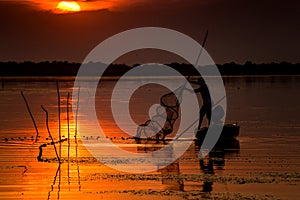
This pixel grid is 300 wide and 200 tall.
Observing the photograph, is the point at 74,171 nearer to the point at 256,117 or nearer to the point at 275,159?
the point at 275,159

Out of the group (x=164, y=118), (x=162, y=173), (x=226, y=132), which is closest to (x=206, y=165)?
(x=162, y=173)

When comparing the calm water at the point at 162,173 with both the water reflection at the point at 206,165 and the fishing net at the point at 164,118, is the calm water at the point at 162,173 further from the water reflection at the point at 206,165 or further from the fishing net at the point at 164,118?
the fishing net at the point at 164,118

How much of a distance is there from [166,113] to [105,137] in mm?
2377

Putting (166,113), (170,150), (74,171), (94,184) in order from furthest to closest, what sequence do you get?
(166,113)
(170,150)
(74,171)
(94,184)

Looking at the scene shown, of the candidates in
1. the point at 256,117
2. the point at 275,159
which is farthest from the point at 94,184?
the point at 256,117

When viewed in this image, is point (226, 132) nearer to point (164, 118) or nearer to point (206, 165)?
point (164, 118)


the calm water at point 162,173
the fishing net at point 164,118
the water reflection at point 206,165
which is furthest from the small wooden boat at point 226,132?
the fishing net at point 164,118

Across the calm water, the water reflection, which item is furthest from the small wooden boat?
the calm water

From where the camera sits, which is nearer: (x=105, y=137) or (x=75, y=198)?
(x=75, y=198)

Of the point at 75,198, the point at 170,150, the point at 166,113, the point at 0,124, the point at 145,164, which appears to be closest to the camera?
the point at 75,198

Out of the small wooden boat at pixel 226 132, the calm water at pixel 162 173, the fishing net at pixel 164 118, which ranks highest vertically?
the fishing net at pixel 164 118

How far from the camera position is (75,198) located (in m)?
13.2

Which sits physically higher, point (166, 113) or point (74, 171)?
point (166, 113)

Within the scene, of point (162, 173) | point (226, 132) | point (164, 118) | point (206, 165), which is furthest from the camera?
→ point (164, 118)
